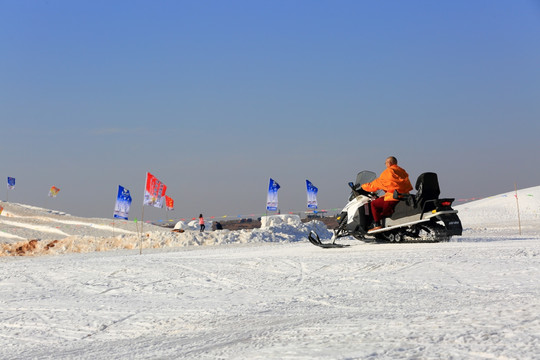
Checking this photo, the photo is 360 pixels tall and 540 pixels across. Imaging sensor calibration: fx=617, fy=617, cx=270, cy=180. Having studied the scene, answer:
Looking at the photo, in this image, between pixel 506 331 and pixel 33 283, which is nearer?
pixel 506 331

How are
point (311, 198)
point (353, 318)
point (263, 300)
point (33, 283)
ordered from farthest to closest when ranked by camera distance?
point (311, 198) < point (33, 283) < point (263, 300) < point (353, 318)

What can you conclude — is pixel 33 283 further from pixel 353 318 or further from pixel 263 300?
pixel 353 318

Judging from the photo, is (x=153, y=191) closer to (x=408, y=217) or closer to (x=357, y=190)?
(x=357, y=190)

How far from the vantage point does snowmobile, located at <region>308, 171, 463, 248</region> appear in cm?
1251

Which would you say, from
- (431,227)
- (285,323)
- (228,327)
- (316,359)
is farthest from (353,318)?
(431,227)

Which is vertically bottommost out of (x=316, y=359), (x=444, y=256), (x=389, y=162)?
(x=316, y=359)

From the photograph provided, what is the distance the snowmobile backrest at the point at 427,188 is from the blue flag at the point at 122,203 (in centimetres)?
1460

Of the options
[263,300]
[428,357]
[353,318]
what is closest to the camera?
[428,357]

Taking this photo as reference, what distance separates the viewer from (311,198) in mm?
32438

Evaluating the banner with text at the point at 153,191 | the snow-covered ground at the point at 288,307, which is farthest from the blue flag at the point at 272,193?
the snow-covered ground at the point at 288,307

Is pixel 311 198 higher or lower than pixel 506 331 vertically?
higher

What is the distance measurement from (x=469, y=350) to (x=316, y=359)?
0.93m

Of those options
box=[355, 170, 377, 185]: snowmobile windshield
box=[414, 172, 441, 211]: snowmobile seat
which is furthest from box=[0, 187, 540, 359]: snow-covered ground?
box=[355, 170, 377, 185]: snowmobile windshield

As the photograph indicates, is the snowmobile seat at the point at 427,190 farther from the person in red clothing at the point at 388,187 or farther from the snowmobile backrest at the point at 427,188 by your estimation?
the person in red clothing at the point at 388,187
